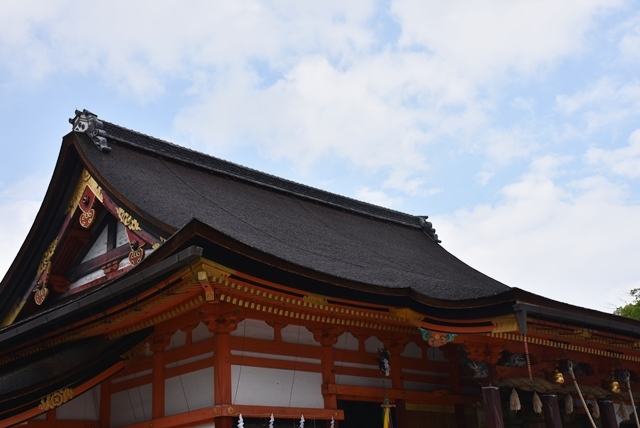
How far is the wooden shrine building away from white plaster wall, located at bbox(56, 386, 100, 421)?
2 cm

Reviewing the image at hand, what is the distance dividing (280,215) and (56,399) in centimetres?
563

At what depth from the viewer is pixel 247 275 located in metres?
7.35

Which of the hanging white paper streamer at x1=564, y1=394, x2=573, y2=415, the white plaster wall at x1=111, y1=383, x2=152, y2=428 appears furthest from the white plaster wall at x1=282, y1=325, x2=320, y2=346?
the hanging white paper streamer at x1=564, y1=394, x2=573, y2=415

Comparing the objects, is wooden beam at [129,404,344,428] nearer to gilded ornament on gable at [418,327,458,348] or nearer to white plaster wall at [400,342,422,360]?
gilded ornament on gable at [418,327,458,348]

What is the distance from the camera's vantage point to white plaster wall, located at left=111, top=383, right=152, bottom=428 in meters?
9.03

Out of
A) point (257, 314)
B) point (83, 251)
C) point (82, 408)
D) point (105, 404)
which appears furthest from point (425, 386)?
point (83, 251)

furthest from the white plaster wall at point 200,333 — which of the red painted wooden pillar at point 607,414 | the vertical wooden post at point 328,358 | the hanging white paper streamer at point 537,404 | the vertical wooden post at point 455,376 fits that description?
the red painted wooden pillar at point 607,414

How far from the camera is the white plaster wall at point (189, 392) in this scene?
8.16 metres

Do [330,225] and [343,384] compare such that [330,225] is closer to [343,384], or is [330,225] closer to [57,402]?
[343,384]

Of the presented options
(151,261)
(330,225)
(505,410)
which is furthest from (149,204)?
(505,410)

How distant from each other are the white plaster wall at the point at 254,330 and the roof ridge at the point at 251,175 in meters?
4.71

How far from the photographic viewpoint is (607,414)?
1162 centimetres

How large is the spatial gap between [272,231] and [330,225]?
11.6 ft

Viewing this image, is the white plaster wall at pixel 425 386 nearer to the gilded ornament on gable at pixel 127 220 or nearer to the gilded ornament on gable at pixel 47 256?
the gilded ornament on gable at pixel 127 220
